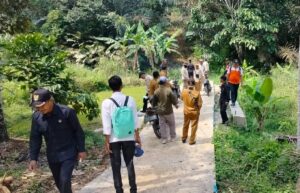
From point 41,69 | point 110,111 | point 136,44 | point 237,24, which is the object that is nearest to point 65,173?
point 110,111

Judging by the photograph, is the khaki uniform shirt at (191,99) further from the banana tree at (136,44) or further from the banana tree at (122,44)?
the banana tree at (122,44)

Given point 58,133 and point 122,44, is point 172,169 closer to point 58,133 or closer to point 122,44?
point 58,133

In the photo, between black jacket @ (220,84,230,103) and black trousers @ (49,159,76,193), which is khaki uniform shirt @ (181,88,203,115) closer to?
black jacket @ (220,84,230,103)

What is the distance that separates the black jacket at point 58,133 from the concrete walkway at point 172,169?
154 cm

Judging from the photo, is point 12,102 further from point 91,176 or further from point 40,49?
point 91,176

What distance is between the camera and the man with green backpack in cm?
533

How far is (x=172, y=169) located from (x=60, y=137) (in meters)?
2.76

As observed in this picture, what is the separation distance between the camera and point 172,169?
712cm

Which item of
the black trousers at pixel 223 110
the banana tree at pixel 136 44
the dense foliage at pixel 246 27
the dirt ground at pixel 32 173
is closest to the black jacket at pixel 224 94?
the black trousers at pixel 223 110

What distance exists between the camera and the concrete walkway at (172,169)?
6281mm

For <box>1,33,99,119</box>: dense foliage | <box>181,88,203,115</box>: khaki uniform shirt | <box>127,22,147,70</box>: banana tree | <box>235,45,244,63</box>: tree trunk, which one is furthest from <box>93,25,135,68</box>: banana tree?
<box>181,88,203,115</box>: khaki uniform shirt

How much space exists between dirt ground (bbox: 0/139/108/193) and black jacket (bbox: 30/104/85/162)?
1.79 metres

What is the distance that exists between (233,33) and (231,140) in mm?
14171

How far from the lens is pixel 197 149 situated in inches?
325
